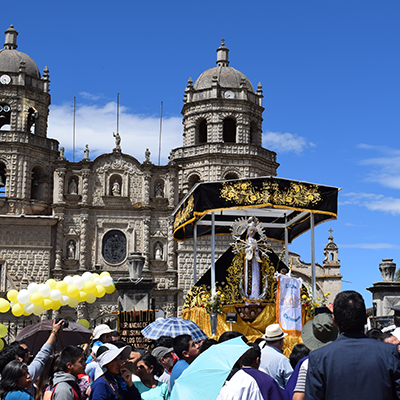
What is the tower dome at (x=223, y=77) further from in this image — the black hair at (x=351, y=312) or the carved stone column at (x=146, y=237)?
the black hair at (x=351, y=312)

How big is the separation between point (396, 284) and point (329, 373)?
16.6 meters

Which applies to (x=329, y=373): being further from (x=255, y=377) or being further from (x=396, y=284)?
(x=396, y=284)

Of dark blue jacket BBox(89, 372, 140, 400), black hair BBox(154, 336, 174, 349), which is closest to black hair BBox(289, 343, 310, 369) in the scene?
dark blue jacket BBox(89, 372, 140, 400)

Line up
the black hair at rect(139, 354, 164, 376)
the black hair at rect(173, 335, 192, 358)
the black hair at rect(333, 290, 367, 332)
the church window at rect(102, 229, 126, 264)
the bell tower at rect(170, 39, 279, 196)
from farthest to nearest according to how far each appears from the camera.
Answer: the bell tower at rect(170, 39, 279, 196)
the church window at rect(102, 229, 126, 264)
the black hair at rect(173, 335, 192, 358)
the black hair at rect(139, 354, 164, 376)
the black hair at rect(333, 290, 367, 332)

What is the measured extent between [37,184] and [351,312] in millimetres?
32692

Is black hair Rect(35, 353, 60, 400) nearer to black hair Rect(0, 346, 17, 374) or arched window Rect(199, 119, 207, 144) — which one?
black hair Rect(0, 346, 17, 374)

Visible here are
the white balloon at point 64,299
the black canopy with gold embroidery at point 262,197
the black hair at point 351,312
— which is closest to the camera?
the black hair at point 351,312

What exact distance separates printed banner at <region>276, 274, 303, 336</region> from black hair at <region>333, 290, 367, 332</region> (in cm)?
1082

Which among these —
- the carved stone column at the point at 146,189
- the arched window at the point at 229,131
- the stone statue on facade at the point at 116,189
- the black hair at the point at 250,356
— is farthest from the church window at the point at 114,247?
the black hair at the point at 250,356

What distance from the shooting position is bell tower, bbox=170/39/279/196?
3538 centimetres

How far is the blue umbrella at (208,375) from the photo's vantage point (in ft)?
15.2

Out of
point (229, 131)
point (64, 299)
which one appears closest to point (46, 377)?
point (64, 299)

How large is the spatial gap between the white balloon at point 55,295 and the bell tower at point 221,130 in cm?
2142

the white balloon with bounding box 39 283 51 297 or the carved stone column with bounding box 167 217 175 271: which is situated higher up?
the carved stone column with bounding box 167 217 175 271
